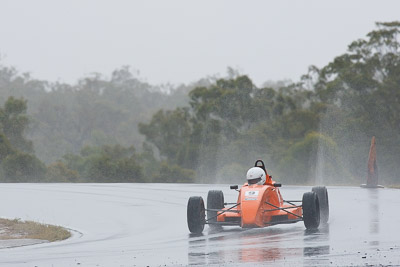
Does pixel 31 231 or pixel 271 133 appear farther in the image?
pixel 271 133

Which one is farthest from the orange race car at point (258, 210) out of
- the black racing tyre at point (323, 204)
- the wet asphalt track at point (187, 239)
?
the black racing tyre at point (323, 204)

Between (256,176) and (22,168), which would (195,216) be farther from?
(22,168)

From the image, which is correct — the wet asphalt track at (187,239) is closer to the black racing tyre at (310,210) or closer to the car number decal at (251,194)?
the black racing tyre at (310,210)

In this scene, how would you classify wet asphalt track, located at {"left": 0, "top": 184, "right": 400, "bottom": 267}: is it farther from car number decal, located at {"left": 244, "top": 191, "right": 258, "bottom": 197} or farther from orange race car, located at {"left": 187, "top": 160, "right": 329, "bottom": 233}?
car number decal, located at {"left": 244, "top": 191, "right": 258, "bottom": 197}

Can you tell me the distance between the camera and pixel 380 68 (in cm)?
5984

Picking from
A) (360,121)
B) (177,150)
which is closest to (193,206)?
(360,121)

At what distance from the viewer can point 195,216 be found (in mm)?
16688

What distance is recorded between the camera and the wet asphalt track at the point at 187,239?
12492mm

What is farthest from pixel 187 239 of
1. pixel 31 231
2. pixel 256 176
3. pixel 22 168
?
pixel 22 168

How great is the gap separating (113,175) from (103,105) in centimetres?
4808

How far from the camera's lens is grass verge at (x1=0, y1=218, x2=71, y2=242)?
16.6m

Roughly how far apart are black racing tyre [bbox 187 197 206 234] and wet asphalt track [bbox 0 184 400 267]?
20 cm

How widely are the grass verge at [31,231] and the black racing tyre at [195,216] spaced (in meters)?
2.48

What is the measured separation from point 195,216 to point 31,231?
144 inches
